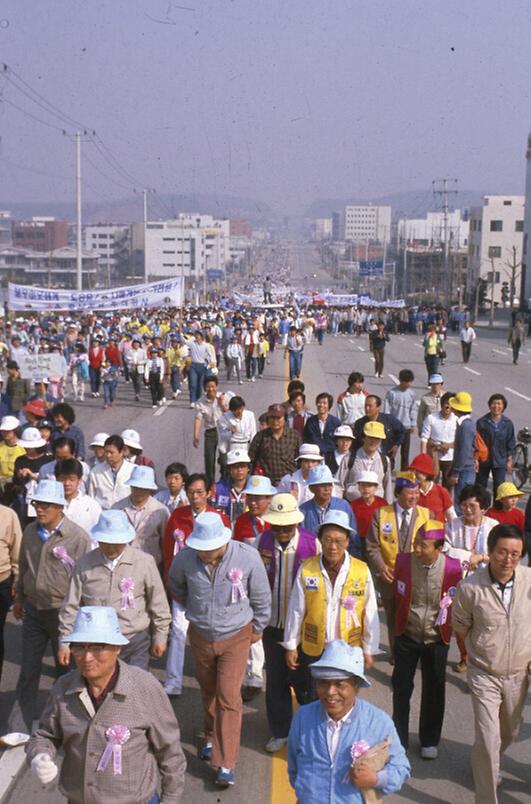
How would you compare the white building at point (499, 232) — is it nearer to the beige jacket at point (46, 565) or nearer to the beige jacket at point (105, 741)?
the beige jacket at point (46, 565)

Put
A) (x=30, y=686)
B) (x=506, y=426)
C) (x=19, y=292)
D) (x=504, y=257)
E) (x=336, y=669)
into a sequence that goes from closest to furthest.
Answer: (x=336, y=669) < (x=30, y=686) < (x=506, y=426) < (x=19, y=292) < (x=504, y=257)

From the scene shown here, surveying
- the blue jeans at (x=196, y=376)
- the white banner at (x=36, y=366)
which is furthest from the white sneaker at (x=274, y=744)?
the blue jeans at (x=196, y=376)

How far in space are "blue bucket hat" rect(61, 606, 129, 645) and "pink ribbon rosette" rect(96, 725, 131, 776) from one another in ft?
1.10

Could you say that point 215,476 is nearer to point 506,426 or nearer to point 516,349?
point 506,426

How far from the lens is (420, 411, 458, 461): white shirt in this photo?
11656mm

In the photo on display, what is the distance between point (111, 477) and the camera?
8875 mm

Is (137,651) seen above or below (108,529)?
below

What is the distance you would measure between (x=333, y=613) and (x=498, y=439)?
6524mm

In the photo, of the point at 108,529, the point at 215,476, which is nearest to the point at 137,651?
the point at 108,529

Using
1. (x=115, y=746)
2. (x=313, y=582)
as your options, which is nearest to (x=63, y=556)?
(x=313, y=582)

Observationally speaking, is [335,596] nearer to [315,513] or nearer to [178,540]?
[315,513]

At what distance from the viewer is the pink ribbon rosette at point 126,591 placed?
19.4 feet

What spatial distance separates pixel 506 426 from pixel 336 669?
842 centimetres

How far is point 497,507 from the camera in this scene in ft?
26.3
